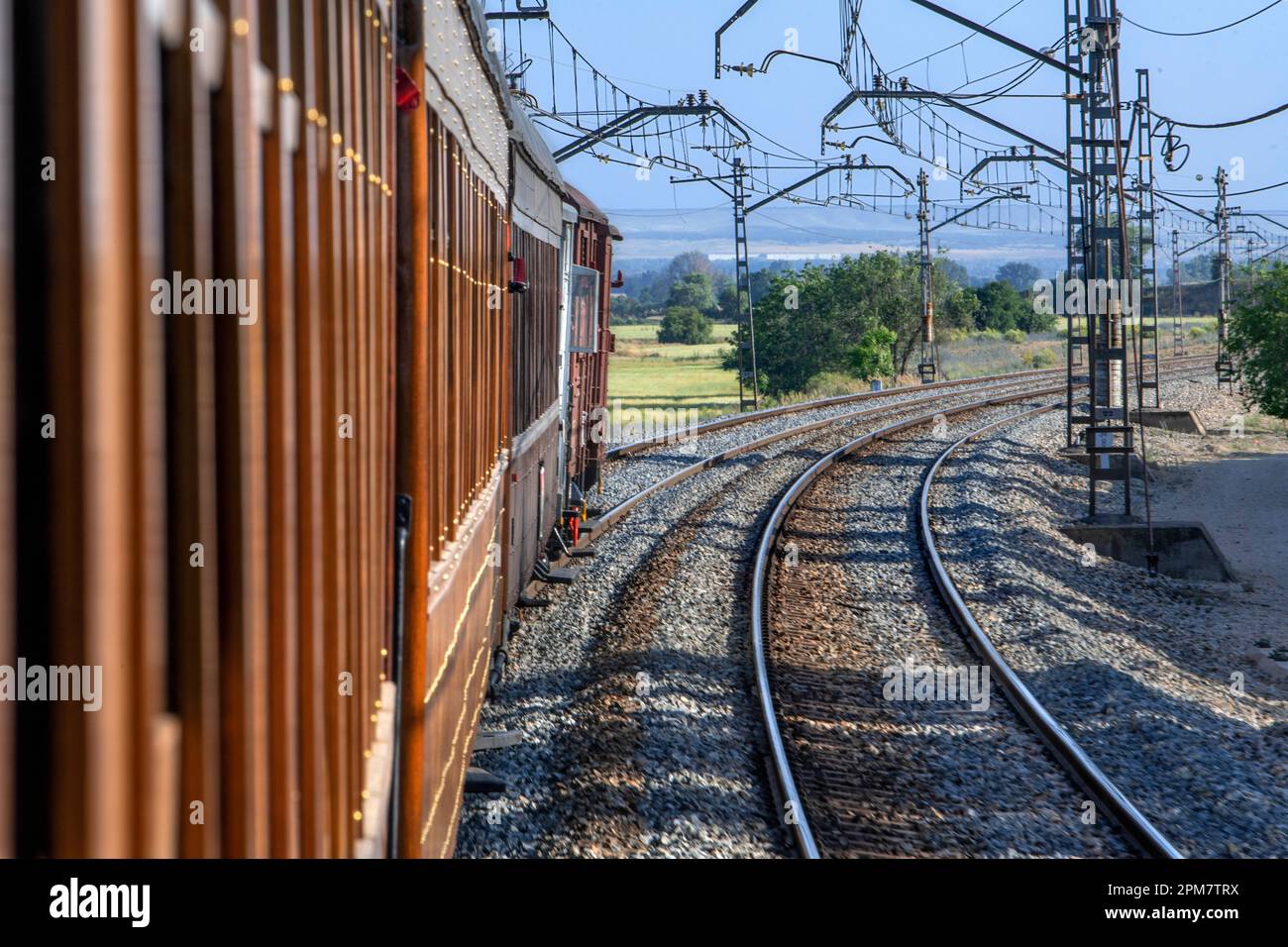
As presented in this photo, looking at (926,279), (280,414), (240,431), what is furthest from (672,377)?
(240,431)

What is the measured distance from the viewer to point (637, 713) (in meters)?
7.96

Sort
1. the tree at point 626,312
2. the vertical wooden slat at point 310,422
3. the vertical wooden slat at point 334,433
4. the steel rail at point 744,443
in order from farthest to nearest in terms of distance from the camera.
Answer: the tree at point 626,312
the steel rail at point 744,443
the vertical wooden slat at point 334,433
the vertical wooden slat at point 310,422

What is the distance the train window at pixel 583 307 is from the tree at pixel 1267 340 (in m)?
16.5

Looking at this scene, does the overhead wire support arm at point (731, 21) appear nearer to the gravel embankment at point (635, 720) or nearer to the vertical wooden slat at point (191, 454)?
the gravel embankment at point (635, 720)

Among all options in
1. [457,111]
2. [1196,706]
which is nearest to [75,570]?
[457,111]

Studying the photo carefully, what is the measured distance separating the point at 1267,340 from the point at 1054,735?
19.2m

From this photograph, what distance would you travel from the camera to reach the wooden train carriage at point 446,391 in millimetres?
3316

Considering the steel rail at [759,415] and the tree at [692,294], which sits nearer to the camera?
the steel rail at [759,415]

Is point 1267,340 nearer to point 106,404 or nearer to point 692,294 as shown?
point 106,404

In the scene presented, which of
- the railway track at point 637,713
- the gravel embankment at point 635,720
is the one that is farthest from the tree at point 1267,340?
the gravel embankment at point 635,720

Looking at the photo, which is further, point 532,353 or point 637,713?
point 532,353

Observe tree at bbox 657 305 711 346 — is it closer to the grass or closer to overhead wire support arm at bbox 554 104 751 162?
the grass

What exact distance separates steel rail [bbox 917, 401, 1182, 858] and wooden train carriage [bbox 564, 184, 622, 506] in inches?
154
